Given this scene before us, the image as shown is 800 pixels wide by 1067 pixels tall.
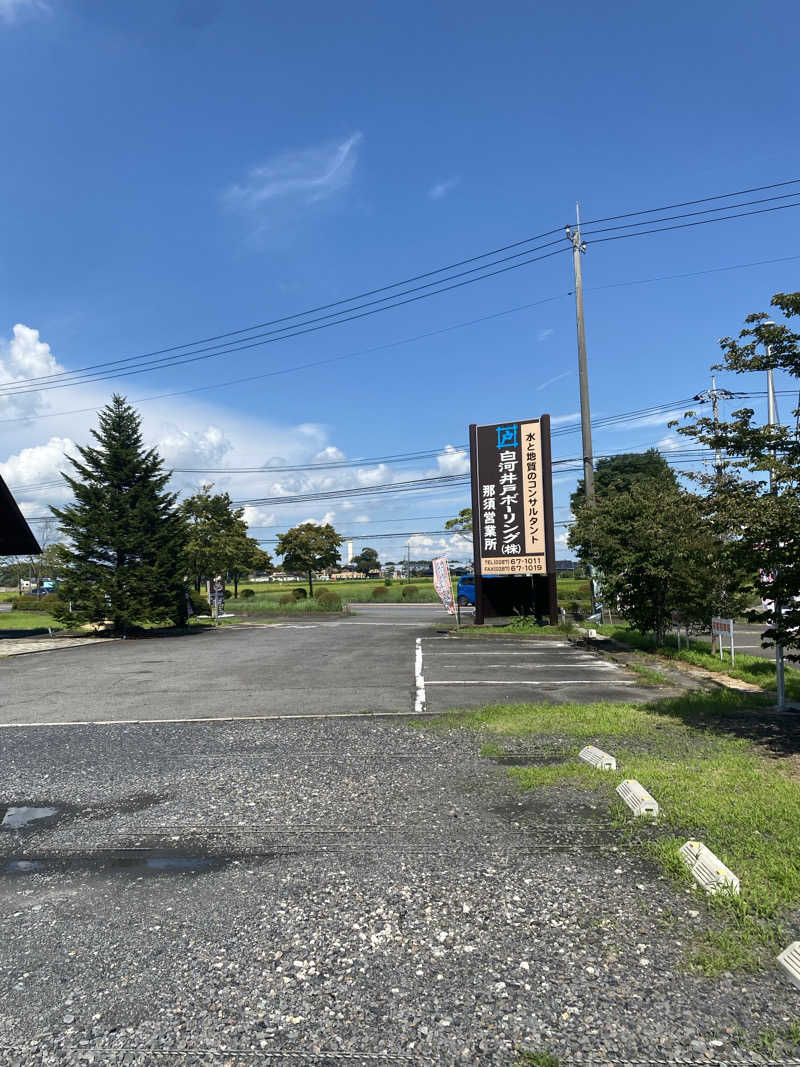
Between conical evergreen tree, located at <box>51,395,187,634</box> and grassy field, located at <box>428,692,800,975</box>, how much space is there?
19.5m

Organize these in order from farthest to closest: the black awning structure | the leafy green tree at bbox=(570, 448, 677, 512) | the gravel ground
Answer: the leafy green tree at bbox=(570, 448, 677, 512), the black awning structure, the gravel ground

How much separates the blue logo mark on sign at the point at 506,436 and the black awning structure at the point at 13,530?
54.0 feet

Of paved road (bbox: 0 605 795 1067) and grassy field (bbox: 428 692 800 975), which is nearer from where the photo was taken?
A: paved road (bbox: 0 605 795 1067)

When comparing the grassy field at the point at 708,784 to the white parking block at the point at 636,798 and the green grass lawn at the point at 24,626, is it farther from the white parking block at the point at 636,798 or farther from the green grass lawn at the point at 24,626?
the green grass lawn at the point at 24,626

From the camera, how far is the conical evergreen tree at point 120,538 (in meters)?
25.1

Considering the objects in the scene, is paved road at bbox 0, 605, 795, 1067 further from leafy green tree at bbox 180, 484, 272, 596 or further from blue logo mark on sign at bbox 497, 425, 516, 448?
leafy green tree at bbox 180, 484, 272, 596

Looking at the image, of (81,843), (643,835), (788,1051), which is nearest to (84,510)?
(81,843)

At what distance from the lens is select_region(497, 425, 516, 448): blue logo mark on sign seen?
22.9m

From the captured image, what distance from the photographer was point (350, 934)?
3.38 m

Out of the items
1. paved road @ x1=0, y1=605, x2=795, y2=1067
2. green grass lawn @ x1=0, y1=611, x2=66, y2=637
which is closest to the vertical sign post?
paved road @ x1=0, y1=605, x2=795, y2=1067

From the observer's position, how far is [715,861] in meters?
3.81

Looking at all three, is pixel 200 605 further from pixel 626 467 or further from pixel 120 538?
pixel 626 467

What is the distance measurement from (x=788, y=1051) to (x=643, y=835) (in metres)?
1.97

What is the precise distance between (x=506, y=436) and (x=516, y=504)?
231 cm
